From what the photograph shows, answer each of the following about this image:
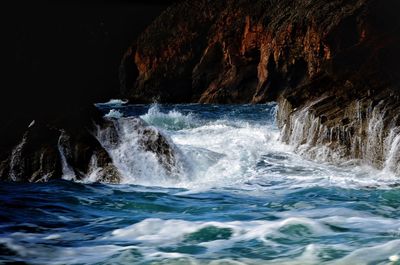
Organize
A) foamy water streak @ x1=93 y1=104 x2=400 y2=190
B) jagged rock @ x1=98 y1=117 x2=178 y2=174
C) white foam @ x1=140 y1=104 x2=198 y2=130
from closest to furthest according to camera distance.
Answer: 1. foamy water streak @ x1=93 y1=104 x2=400 y2=190
2. jagged rock @ x1=98 y1=117 x2=178 y2=174
3. white foam @ x1=140 y1=104 x2=198 y2=130

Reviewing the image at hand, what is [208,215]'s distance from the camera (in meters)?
6.30

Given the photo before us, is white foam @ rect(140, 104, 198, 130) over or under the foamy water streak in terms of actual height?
over

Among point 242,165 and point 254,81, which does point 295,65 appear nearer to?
point 254,81

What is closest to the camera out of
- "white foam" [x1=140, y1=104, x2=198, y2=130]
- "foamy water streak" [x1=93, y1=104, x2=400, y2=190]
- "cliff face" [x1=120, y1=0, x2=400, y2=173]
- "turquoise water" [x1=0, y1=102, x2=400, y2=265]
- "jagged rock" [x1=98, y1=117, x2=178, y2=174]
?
"turquoise water" [x1=0, y1=102, x2=400, y2=265]

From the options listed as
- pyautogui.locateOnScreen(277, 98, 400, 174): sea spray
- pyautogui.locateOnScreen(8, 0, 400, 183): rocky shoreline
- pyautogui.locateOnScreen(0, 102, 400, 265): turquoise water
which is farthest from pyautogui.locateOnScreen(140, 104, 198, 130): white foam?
pyautogui.locateOnScreen(0, 102, 400, 265): turquoise water

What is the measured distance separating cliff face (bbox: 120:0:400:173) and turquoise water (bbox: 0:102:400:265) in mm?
758

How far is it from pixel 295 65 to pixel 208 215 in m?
30.5

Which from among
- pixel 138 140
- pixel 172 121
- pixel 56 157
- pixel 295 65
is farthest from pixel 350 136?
pixel 295 65

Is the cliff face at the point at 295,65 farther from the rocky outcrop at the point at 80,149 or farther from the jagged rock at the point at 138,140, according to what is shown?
the rocky outcrop at the point at 80,149

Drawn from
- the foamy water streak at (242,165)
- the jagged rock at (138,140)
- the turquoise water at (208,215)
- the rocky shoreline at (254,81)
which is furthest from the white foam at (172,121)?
the turquoise water at (208,215)

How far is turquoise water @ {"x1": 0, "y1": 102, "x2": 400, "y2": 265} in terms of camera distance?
4770 millimetres

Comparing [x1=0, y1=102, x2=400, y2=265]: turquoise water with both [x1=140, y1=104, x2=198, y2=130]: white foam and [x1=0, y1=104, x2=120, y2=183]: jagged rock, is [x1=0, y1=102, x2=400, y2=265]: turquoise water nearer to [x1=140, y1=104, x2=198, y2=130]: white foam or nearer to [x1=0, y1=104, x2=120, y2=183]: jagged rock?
[x1=0, y1=104, x2=120, y2=183]: jagged rock

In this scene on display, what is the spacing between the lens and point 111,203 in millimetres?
7086

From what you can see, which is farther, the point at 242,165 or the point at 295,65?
the point at 295,65
